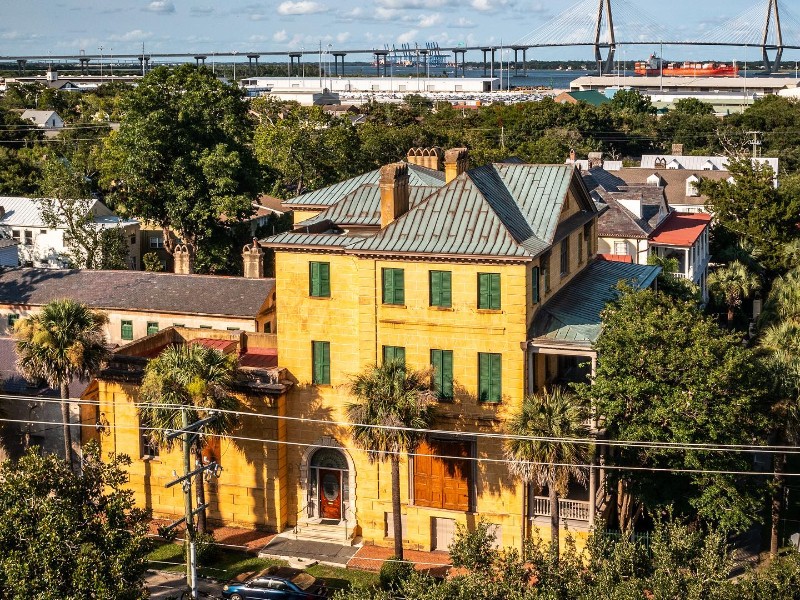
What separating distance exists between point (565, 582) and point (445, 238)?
1735cm

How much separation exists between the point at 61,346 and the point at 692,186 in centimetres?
6558

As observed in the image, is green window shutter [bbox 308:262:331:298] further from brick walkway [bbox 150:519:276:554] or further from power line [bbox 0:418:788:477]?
brick walkway [bbox 150:519:276:554]

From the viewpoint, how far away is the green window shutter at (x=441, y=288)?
44.2 metres

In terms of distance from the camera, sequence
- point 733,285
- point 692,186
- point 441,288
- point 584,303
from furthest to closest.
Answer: point 692,186, point 733,285, point 584,303, point 441,288

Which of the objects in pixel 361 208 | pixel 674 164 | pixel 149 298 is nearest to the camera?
pixel 361 208

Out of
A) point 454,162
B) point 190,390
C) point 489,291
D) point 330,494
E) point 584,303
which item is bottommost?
point 330,494

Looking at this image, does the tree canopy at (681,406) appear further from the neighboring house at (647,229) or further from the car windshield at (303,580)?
the neighboring house at (647,229)

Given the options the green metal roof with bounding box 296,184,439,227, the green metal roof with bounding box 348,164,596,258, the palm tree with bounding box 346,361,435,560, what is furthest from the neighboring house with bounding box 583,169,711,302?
the palm tree with bounding box 346,361,435,560

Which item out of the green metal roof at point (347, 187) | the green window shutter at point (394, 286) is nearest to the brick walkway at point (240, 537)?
the green window shutter at point (394, 286)

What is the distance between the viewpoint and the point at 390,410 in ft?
137

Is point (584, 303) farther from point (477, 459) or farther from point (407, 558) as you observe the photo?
point (407, 558)

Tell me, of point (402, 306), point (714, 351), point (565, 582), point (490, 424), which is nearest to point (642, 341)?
point (714, 351)

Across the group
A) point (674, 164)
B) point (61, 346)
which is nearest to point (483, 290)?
point (61, 346)

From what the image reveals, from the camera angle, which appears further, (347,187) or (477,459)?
(347,187)
